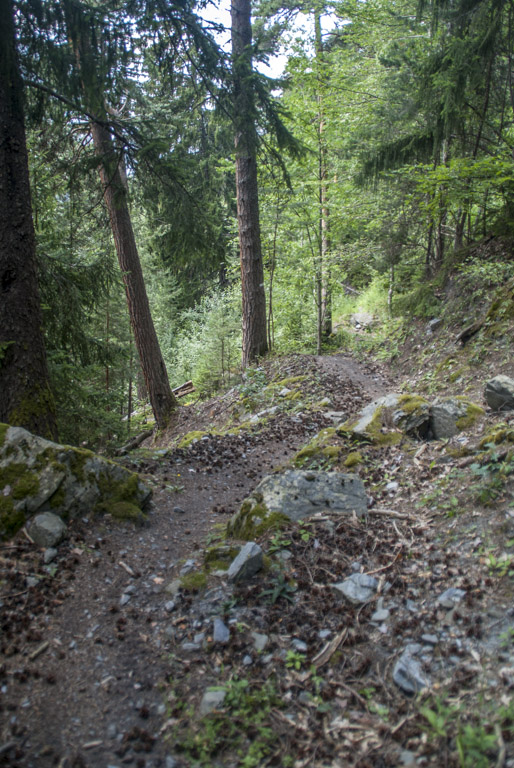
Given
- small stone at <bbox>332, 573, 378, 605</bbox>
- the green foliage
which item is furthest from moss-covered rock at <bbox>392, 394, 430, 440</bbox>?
the green foliage

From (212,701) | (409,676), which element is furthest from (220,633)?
(409,676)

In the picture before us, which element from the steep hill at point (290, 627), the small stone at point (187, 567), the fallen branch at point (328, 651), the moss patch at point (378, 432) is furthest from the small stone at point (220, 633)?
the moss patch at point (378, 432)

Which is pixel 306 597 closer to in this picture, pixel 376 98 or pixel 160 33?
pixel 160 33

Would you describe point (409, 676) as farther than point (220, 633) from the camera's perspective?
No

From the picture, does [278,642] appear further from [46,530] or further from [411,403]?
[411,403]

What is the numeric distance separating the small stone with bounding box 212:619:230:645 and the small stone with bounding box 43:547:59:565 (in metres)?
1.52

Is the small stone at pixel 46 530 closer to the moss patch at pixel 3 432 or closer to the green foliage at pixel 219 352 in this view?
the moss patch at pixel 3 432

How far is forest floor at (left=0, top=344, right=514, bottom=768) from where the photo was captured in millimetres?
2188

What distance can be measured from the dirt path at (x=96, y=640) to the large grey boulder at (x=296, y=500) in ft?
1.88

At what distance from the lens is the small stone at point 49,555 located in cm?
363

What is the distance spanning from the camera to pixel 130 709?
2479 millimetres

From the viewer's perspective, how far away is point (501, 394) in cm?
505

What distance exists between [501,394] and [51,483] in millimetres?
4839

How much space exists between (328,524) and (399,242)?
35.9ft
